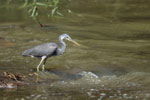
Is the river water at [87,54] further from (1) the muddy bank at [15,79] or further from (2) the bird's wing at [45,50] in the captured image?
(2) the bird's wing at [45,50]

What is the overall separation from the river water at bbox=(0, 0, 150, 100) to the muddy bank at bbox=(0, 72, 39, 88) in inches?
9.3

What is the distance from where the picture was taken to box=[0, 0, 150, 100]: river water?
823cm

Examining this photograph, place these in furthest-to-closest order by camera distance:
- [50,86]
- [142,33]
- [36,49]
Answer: [142,33] → [36,49] → [50,86]

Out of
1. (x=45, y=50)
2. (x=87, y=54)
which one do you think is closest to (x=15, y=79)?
(x=45, y=50)

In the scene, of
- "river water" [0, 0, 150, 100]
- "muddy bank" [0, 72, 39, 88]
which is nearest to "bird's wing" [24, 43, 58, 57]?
"river water" [0, 0, 150, 100]

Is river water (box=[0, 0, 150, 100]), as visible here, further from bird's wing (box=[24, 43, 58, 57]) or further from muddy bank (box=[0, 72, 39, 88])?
bird's wing (box=[24, 43, 58, 57])

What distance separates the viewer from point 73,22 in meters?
18.8

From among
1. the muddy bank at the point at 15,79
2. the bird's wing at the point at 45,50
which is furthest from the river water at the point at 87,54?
the bird's wing at the point at 45,50

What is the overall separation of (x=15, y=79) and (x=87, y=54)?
4468 mm

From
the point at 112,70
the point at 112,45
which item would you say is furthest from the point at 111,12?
the point at 112,70

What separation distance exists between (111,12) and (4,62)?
11668 mm

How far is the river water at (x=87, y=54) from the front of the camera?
823 cm

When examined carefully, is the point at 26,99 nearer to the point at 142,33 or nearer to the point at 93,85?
the point at 93,85

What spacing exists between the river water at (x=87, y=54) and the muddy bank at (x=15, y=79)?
24 centimetres
